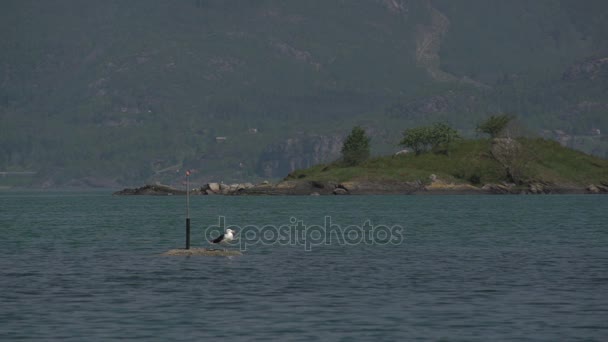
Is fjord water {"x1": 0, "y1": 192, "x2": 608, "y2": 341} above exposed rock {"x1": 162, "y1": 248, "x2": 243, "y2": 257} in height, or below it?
below

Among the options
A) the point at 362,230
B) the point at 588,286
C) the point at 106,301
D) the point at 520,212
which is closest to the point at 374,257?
the point at 588,286

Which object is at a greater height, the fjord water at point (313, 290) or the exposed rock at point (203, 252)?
the exposed rock at point (203, 252)

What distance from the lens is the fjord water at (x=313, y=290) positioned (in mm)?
53625

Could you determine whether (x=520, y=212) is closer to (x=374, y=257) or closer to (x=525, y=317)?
(x=374, y=257)

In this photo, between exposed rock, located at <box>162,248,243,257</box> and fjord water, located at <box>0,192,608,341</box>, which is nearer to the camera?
fjord water, located at <box>0,192,608,341</box>

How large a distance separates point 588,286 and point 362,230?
6578 cm

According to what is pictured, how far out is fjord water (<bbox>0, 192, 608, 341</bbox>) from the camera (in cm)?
5362

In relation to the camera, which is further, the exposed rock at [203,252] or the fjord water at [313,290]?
the exposed rock at [203,252]

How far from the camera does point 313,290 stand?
67875 millimetres

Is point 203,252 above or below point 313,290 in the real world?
above

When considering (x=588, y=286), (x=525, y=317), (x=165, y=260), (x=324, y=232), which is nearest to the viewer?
(x=525, y=317)

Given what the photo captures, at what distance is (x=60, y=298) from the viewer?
64.6 metres

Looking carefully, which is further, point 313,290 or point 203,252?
point 203,252

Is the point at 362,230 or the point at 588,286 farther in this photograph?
the point at 362,230
